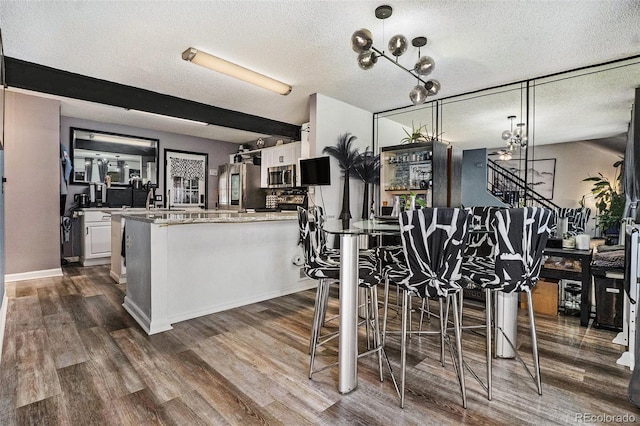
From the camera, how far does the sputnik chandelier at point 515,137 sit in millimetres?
4031

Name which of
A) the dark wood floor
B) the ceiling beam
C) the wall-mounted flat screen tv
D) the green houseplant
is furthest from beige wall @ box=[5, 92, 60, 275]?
the green houseplant

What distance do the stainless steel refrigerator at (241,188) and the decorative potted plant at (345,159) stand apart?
277cm

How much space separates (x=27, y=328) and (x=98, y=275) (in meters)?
2.17

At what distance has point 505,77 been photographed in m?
3.91

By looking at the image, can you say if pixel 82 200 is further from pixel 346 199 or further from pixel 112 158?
pixel 346 199

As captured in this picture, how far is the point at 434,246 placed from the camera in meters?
1.67

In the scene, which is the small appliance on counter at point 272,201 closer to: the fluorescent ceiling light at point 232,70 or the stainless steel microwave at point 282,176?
the stainless steel microwave at point 282,176

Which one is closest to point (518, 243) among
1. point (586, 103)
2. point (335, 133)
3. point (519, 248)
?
point (519, 248)

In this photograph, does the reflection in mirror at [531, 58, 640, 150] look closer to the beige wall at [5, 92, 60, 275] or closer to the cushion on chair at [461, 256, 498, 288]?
the cushion on chair at [461, 256, 498, 288]

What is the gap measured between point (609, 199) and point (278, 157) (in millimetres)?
5201

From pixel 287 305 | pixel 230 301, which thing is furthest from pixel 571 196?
pixel 230 301

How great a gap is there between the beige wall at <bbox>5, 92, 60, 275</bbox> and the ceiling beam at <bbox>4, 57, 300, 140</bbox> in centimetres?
134

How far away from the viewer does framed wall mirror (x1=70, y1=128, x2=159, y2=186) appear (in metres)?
5.89

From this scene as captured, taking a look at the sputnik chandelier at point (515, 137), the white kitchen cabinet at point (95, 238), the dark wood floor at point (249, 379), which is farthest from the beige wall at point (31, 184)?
the sputnik chandelier at point (515, 137)
